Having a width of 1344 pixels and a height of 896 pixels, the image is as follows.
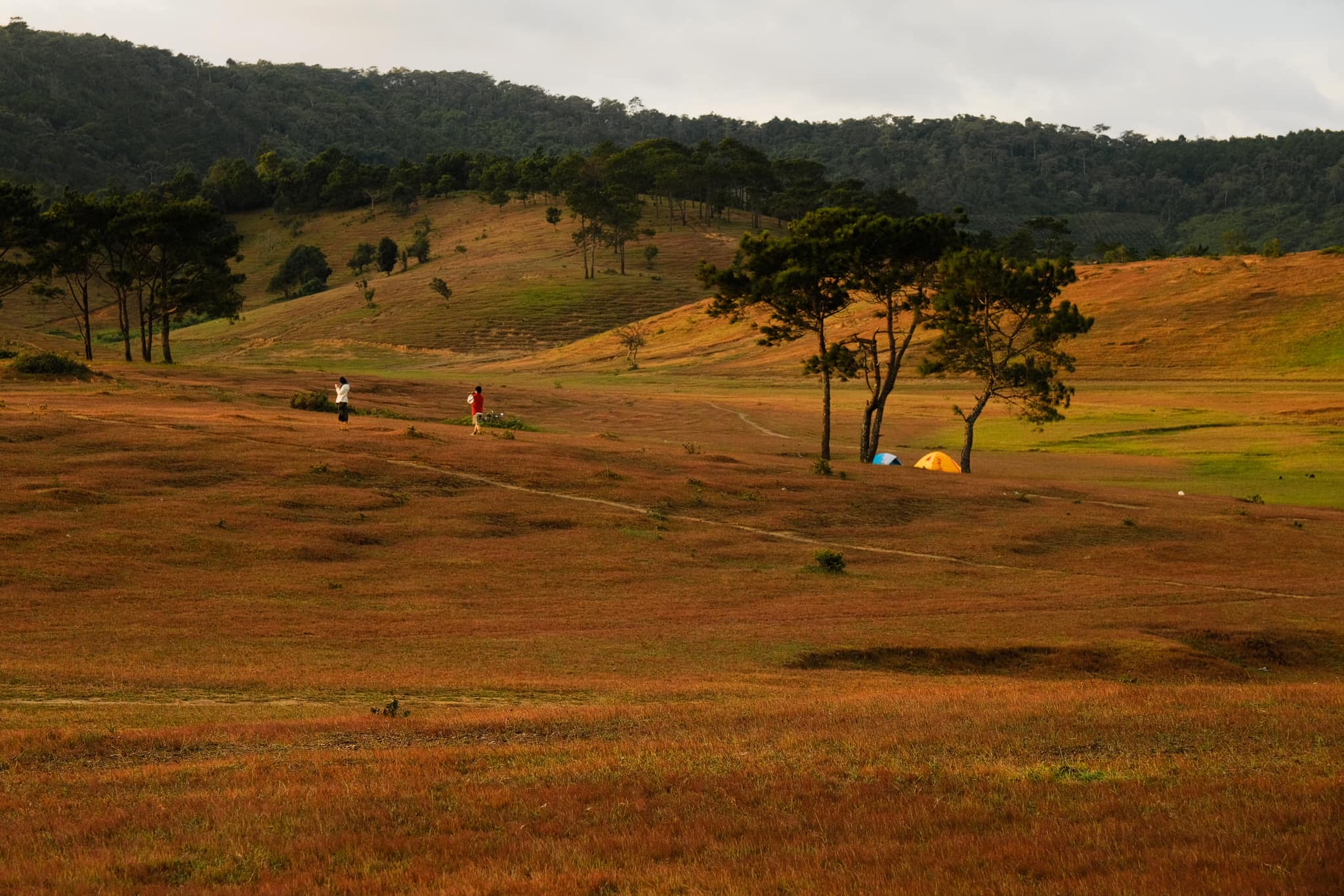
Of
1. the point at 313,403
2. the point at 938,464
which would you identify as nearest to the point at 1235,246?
the point at 938,464

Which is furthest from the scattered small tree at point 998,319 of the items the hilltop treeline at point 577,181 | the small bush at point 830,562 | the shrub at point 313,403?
the hilltop treeline at point 577,181

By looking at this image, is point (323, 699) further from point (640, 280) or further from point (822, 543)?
point (640, 280)

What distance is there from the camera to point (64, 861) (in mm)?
7707

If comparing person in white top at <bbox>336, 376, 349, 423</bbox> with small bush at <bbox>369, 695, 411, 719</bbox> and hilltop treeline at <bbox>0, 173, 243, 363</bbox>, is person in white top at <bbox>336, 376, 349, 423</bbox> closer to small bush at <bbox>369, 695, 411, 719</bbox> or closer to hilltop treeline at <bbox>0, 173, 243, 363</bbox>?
small bush at <bbox>369, 695, 411, 719</bbox>

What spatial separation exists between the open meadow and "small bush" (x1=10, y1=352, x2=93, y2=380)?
87 cm

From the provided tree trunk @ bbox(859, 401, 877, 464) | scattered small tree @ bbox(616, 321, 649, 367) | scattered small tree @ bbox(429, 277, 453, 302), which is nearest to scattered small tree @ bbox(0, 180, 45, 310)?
tree trunk @ bbox(859, 401, 877, 464)

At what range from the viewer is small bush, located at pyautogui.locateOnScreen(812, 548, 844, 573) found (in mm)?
28422

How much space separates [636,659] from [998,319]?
130 feet

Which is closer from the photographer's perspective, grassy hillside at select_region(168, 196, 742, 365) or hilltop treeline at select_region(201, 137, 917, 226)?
grassy hillside at select_region(168, 196, 742, 365)

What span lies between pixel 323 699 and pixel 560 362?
10674cm

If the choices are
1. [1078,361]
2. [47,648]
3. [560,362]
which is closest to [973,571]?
[47,648]

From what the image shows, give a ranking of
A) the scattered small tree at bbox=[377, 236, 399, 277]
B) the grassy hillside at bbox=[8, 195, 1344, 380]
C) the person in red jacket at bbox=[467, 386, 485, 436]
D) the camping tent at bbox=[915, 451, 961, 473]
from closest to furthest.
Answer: the person in red jacket at bbox=[467, 386, 485, 436] < the camping tent at bbox=[915, 451, 961, 473] < the grassy hillside at bbox=[8, 195, 1344, 380] < the scattered small tree at bbox=[377, 236, 399, 277]

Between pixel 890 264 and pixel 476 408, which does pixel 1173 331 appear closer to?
pixel 890 264

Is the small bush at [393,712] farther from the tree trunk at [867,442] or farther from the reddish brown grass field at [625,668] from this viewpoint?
the tree trunk at [867,442]
